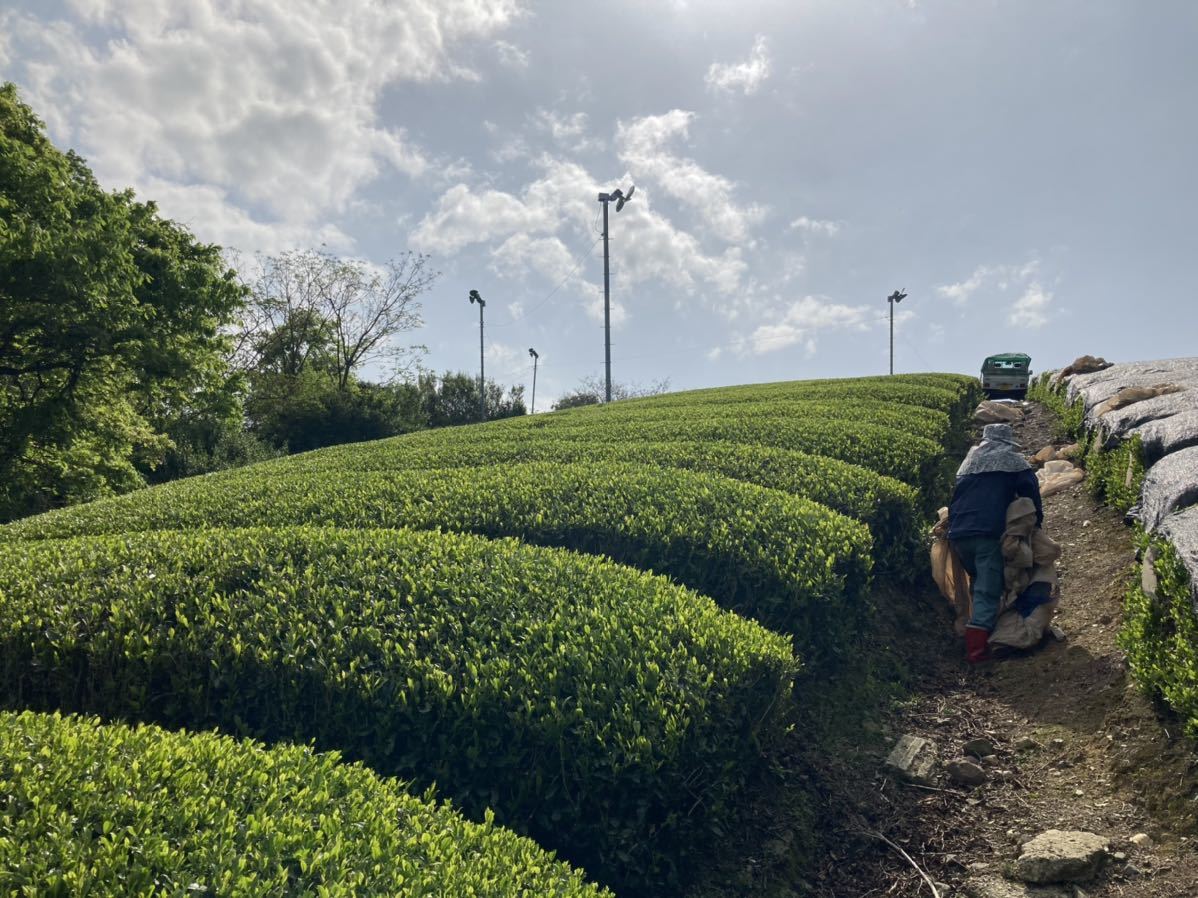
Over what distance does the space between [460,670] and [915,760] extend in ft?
10.4

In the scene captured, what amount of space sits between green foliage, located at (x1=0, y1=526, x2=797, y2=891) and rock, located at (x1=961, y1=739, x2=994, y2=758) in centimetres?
158

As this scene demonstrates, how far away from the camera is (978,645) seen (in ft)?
20.9

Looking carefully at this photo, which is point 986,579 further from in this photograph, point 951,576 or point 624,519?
point 624,519

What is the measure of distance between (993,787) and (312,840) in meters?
4.24

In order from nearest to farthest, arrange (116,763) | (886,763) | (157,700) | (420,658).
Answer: (116,763), (420,658), (157,700), (886,763)

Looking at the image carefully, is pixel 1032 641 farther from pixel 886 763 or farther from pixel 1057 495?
pixel 1057 495

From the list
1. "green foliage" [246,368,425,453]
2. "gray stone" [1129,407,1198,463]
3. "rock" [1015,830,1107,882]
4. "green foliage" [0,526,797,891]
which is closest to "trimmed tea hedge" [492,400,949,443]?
"gray stone" [1129,407,1198,463]

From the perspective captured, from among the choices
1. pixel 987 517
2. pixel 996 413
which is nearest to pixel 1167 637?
pixel 987 517

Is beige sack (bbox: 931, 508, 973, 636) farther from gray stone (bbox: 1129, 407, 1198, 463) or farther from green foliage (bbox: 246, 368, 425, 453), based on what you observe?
green foliage (bbox: 246, 368, 425, 453)

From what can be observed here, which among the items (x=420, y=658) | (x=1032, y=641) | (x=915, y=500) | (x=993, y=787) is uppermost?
(x=915, y=500)

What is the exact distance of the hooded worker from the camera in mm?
6430

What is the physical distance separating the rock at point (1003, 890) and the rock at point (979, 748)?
1248 millimetres

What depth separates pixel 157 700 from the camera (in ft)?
15.2

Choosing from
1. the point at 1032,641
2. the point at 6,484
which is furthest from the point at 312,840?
the point at 6,484
